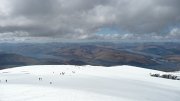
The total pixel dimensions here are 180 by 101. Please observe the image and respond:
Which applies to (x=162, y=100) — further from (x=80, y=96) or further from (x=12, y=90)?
(x=12, y=90)

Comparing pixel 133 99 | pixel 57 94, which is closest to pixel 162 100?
pixel 133 99

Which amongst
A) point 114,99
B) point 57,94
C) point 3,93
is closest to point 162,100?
point 114,99

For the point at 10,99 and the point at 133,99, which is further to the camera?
the point at 133,99

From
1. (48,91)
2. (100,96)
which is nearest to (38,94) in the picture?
(48,91)

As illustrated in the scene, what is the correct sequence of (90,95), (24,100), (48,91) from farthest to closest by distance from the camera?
(48,91)
(90,95)
(24,100)

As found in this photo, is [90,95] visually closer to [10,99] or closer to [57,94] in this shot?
[57,94]

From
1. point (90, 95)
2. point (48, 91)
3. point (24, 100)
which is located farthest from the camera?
point (48, 91)

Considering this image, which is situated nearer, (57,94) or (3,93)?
(57,94)
